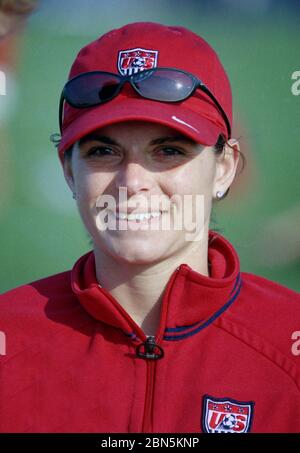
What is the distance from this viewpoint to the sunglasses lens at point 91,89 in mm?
1398

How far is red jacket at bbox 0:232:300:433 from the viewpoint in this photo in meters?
1.34

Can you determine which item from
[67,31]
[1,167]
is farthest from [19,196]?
[67,31]

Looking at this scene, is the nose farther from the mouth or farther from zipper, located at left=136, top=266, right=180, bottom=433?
zipper, located at left=136, top=266, right=180, bottom=433

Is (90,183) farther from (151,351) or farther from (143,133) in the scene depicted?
(151,351)

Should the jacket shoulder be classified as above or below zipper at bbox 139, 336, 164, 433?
above

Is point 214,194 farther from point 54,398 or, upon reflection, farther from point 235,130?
point 235,130

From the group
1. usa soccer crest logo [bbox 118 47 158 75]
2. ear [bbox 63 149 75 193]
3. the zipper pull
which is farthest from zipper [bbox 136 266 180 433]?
usa soccer crest logo [bbox 118 47 158 75]

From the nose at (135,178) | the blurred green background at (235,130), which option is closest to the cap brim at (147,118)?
the nose at (135,178)

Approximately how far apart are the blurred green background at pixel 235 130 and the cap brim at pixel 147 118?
1.08 meters

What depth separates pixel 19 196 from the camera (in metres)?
2.65

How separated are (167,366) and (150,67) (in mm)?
697

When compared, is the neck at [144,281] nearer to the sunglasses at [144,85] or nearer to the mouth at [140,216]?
the mouth at [140,216]

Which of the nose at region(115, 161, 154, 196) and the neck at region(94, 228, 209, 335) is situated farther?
the neck at region(94, 228, 209, 335)

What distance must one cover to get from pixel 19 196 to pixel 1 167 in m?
0.15
